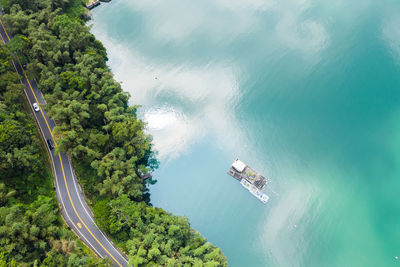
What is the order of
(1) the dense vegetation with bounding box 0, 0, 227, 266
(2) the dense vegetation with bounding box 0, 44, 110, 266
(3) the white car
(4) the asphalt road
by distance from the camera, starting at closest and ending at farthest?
(2) the dense vegetation with bounding box 0, 44, 110, 266 < (1) the dense vegetation with bounding box 0, 0, 227, 266 < (4) the asphalt road < (3) the white car

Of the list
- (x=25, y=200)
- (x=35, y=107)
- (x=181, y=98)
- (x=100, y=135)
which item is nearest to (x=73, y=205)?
(x=25, y=200)

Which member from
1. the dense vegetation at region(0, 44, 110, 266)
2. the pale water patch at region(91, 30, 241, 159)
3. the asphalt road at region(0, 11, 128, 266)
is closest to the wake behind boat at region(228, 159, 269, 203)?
the pale water patch at region(91, 30, 241, 159)

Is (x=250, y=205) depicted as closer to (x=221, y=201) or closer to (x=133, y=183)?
(x=221, y=201)

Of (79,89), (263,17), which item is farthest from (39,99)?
(263,17)

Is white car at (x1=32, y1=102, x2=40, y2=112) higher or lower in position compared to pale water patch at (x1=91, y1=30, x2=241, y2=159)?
lower

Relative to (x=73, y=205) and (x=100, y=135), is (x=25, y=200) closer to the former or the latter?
(x=73, y=205)

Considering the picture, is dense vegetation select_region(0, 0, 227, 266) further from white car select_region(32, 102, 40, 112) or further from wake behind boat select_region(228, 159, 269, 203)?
wake behind boat select_region(228, 159, 269, 203)
